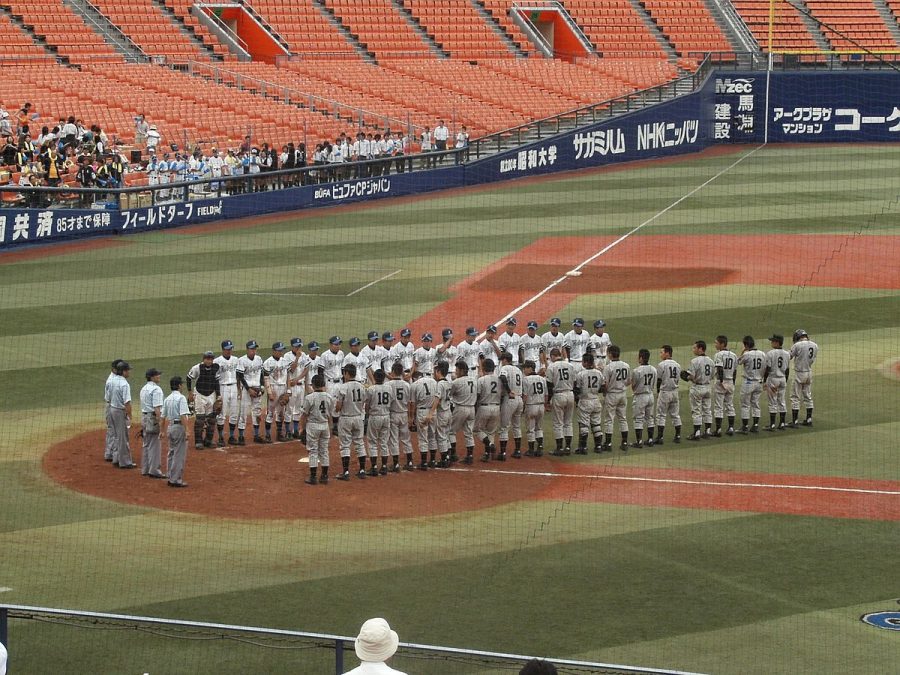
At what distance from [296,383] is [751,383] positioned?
5.50 meters

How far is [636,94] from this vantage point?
4453 cm

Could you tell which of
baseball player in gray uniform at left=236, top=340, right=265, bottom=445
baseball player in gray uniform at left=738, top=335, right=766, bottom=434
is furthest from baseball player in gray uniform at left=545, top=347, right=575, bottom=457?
baseball player in gray uniform at left=236, top=340, right=265, bottom=445

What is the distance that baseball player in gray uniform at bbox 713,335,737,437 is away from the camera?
57.2 ft

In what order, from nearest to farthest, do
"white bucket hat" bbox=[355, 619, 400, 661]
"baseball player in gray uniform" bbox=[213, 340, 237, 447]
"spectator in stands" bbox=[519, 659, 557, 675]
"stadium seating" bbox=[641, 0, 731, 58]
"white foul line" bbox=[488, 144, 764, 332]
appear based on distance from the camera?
"spectator in stands" bbox=[519, 659, 557, 675] < "white bucket hat" bbox=[355, 619, 400, 661] < "baseball player in gray uniform" bbox=[213, 340, 237, 447] < "white foul line" bbox=[488, 144, 764, 332] < "stadium seating" bbox=[641, 0, 731, 58]

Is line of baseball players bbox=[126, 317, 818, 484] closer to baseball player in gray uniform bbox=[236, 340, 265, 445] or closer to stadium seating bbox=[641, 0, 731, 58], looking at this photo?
baseball player in gray uniform bbox=[236, 340, 265, 445]

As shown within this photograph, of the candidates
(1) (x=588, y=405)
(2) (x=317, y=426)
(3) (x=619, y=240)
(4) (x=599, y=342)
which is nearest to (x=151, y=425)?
(2) (x=317, y=426)

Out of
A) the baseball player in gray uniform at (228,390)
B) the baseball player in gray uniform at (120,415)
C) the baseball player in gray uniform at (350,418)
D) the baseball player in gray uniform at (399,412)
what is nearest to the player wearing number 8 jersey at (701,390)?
the baseball player in gray uniform at (399,412)

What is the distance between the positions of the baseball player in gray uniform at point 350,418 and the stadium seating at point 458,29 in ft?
115

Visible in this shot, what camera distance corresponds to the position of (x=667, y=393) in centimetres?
1716

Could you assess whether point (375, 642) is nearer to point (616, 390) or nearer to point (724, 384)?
point (616, 390)

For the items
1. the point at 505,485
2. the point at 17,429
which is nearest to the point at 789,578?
the point at 505,485

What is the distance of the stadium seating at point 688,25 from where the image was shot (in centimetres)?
5294

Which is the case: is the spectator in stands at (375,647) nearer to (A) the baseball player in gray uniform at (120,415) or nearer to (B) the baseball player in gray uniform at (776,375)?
(A) the baseball player in gray uniform at (120,415)

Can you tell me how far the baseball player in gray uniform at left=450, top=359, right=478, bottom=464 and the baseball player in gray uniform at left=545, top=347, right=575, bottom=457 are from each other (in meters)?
0.99
